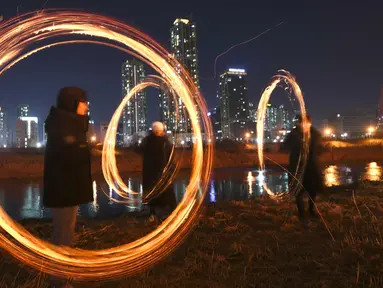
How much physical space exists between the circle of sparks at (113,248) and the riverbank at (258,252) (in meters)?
0.21

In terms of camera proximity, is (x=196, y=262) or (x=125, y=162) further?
(x=125, y=162)

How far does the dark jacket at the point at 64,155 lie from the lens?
11.6 feet

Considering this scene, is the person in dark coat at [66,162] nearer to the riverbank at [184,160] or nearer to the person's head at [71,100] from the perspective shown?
the person's head at [71,100]

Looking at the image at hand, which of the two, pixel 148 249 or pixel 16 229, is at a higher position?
pixel 16 229

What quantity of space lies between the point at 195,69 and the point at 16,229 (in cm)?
1309

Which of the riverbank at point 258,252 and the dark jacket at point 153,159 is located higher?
the dark jacket at point 153,159

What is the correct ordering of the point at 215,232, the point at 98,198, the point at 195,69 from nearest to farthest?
the point at 215,232 < the point at 98,198 < the point at 195,69

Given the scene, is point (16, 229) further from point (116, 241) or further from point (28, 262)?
point (116, 241)

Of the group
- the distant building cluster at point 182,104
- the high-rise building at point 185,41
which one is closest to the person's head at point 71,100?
the distant building cluster at point 182,104

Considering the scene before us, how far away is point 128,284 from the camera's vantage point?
11.9 feet

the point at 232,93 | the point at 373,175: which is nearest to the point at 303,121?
the point at 373,175

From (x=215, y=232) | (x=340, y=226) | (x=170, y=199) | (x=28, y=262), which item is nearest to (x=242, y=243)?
(x=215, y=232)

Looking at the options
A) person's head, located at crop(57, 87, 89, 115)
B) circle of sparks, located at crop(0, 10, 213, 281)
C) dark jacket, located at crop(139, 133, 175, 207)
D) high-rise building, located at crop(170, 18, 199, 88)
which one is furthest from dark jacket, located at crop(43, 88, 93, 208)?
high-rise building, located at crop(170, 18, 199, 88)

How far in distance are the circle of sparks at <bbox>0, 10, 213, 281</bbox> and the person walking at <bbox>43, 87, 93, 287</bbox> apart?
0.36 m
